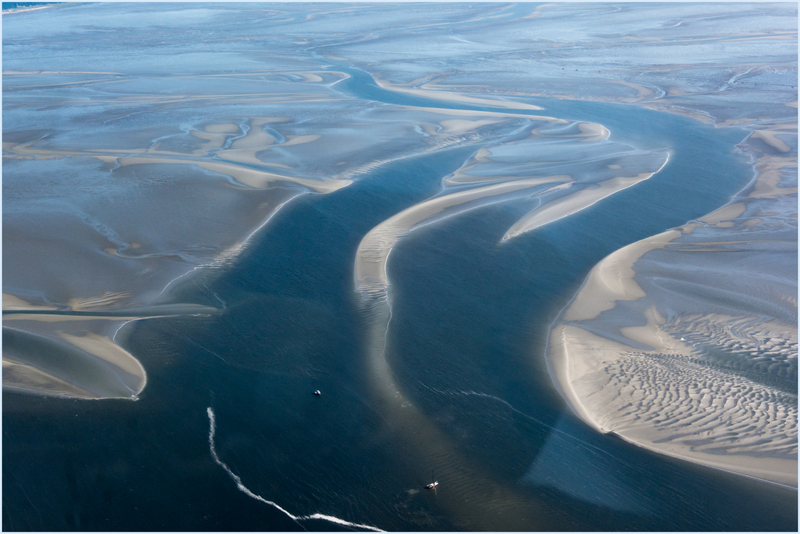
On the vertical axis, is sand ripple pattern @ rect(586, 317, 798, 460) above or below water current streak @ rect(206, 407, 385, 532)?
above

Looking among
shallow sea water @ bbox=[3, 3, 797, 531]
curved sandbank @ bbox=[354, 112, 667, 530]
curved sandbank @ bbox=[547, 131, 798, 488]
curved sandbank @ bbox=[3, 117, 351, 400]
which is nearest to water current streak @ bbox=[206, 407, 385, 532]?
shallow sea water @ bbox=[3, 3, 797, 531]

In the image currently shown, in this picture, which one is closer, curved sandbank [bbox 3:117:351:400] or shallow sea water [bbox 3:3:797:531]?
shallow sea water [bbox 3:3:797:531]

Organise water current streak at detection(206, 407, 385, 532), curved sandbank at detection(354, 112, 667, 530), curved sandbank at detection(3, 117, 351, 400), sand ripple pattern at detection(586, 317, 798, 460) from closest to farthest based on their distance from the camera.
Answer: water current streak at detection(206, 407, 385, 532), curved sandbank at detection(354, 112, 667, 530), sand ripple pattern at detection(586, 317, 798, 460), curved sandbank at detection(3, 117, 351, 400)

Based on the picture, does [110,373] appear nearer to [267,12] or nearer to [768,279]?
[768,279]

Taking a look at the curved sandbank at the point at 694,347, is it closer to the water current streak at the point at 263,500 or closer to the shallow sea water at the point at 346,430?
the shallow sea water at the point at 346,430

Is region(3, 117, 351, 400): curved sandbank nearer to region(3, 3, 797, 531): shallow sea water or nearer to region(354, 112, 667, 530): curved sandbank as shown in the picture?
region(3, 3, 797, 531): shallow sea water

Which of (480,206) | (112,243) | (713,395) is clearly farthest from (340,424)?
(480,206)
